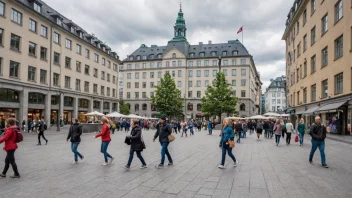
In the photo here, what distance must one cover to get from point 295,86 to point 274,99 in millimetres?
98511

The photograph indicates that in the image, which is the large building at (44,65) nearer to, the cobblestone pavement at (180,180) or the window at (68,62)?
the window at (68,62)

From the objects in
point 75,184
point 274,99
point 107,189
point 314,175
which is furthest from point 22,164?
point 274,99

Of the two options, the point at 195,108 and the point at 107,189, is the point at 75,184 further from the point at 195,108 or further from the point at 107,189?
the point at 195,108

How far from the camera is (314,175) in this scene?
8.34 meters

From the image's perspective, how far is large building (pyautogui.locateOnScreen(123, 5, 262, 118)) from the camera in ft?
256

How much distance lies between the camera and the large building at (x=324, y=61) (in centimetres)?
2257

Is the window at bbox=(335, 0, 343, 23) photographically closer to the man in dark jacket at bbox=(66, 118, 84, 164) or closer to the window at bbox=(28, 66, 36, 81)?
the man in dark jacket at bbox=(66, 118, 84, 164)

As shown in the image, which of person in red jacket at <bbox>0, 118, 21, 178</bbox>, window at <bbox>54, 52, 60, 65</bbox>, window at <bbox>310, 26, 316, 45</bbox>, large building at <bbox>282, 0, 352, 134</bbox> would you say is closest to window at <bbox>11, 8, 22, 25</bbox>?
window at <bbox>54, 52, 60, 65</bbox>

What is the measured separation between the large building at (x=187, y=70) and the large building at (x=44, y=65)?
30.0 m

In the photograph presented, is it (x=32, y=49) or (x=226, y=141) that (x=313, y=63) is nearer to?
(x=226, y=141)

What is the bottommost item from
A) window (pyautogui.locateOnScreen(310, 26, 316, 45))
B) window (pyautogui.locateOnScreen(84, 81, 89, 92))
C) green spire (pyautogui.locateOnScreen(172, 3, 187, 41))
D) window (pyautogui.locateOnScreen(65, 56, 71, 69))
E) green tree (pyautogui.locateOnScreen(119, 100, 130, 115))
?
green tree (pyautogui.locateOnScreen(119, 100, 130, 115))

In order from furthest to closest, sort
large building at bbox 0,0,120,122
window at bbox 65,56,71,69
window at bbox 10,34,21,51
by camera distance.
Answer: window at bbox 65,56,71,69 → window at bbox 10,34,21,51 → large building at bbox 0,0,120,122

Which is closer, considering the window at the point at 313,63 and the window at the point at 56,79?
the window at the point at 313,63

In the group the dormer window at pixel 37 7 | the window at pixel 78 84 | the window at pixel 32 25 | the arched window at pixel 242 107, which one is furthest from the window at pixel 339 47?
the arched window at pixel 242 107
